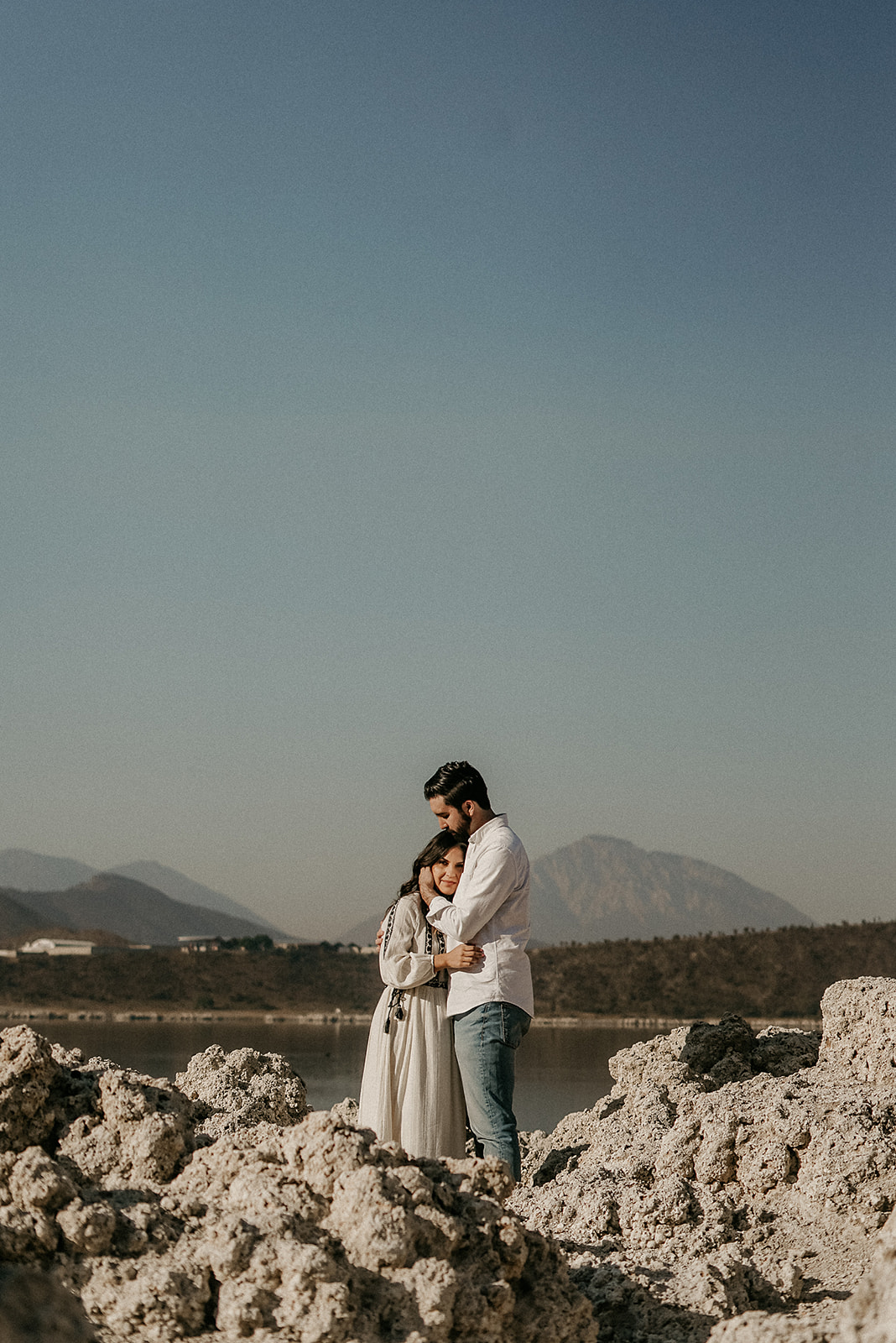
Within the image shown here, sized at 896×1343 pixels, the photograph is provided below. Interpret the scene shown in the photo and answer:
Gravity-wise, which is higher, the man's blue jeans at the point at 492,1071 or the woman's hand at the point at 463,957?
the woman's hand at the point at 463,957

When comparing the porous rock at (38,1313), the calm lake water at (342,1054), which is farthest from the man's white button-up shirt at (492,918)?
the porous rock at (38,1313)

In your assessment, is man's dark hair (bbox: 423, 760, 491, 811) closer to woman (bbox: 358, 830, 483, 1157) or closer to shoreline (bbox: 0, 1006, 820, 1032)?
woman (bbox: 358, 830, 483, 1157)

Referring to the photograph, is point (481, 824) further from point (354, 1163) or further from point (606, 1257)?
point (354, 1163)

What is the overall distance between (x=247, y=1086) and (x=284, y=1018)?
5860cm

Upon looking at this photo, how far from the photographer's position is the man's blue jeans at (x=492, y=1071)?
5059 millimetres

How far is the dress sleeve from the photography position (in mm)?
5281

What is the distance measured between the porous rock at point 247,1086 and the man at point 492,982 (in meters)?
0.98

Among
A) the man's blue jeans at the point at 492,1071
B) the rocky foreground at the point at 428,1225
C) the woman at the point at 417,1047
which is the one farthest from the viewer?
the woman at the point at 417,1047

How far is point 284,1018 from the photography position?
205ft

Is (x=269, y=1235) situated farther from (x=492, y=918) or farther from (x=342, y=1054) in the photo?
(x=342, y=1054)

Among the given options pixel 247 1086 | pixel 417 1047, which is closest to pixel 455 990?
pixel 417 1047

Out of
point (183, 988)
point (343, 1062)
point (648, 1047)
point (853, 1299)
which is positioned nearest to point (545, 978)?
point (183, 988)

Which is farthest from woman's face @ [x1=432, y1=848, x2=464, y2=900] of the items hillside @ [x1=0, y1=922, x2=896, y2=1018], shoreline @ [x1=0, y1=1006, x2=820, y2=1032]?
hillside @ [x1=0, y1=922, x2=896, y2=1018]

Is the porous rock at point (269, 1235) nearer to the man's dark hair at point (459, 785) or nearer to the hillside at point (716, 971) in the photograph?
the man's dark hair at point (459, 785)
